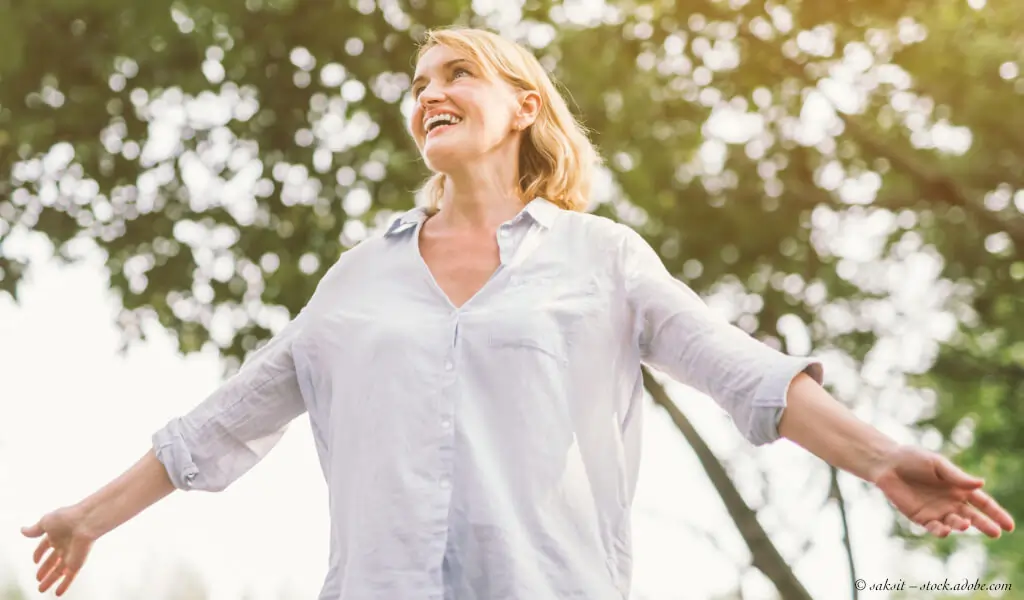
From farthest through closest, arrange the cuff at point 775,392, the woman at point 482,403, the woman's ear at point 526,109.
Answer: the woman's ear at point 526,109 < the woman at point 482,403 < the cuff at point 775,392

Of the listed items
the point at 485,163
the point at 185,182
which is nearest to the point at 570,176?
the point at 485,163

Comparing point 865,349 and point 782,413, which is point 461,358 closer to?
point 782,413

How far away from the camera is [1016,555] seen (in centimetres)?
1361

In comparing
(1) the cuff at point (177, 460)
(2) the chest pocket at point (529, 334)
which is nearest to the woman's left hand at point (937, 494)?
(2) the chest pocket at point (529, 334)

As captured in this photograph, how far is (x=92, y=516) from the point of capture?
3096 mm

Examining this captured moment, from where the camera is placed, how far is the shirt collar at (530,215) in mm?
3004

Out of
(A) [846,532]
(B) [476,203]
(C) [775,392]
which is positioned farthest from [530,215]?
(A) [846,532]

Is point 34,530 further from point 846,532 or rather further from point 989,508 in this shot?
point 846,532

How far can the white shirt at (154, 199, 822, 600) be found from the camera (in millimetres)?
2562

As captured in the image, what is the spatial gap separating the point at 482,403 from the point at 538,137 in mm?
927

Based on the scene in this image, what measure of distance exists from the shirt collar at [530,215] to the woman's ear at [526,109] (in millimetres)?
249

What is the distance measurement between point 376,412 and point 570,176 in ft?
3.07

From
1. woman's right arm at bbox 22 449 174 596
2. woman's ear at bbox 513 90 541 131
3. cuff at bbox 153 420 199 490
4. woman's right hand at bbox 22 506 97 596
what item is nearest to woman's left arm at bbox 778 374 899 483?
woman's ear at bbox 513 90 541 131

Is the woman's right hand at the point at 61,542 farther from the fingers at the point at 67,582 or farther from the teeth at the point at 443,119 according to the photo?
the teeth at the point at 443,119
